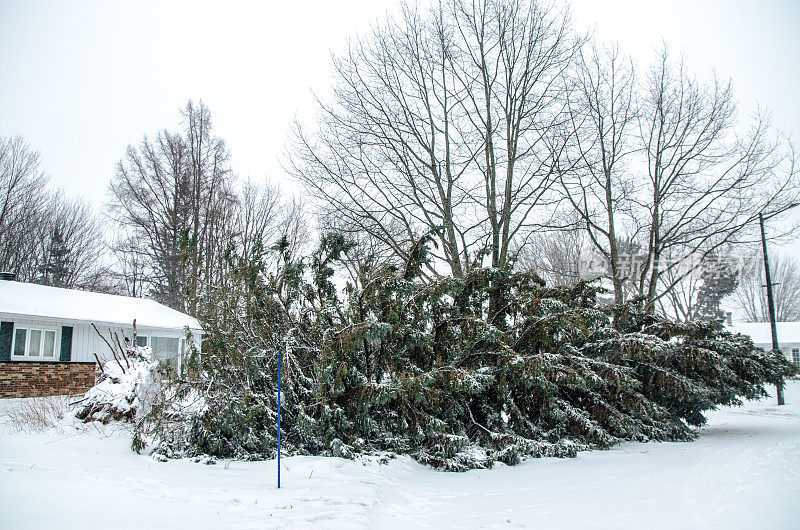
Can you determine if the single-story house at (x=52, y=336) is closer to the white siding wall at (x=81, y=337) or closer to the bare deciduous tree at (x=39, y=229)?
the white siding wall at (x=81, y=337)

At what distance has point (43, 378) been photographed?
16.7m

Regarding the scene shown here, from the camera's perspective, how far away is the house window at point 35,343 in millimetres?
16672

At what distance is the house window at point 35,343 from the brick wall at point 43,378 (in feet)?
1.70

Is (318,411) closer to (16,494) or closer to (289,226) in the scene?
(16,494)

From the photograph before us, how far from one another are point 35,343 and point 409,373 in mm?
15229

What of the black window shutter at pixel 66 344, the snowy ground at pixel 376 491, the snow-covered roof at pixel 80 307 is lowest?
the snowy ground at pixel 376 491

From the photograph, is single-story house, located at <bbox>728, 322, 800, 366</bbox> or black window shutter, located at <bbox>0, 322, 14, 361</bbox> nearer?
black window shutter, located at <bbox>0, 322, 14, 361</bbox>

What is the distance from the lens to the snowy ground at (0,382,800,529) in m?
4.43

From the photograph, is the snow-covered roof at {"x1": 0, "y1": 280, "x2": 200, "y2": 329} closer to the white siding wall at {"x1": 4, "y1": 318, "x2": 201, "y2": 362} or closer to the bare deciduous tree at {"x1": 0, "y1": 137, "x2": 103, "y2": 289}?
the white siding wall at {"x1": 4, "y1": 318, "x2": 201, "y2": 362}

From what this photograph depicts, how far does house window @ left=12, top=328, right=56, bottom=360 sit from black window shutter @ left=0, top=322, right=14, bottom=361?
0.56 feet

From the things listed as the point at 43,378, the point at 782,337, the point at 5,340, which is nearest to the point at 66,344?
the point at 43,378

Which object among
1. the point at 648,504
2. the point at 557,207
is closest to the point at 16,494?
the point at 648,504

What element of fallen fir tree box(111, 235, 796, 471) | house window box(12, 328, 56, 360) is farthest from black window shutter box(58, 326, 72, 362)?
fallen fir tree box(111, 235, 796, 471)

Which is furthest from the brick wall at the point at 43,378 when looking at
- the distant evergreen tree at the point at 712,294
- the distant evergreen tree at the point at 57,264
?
the distant evergreen tree at the point at 712,294
